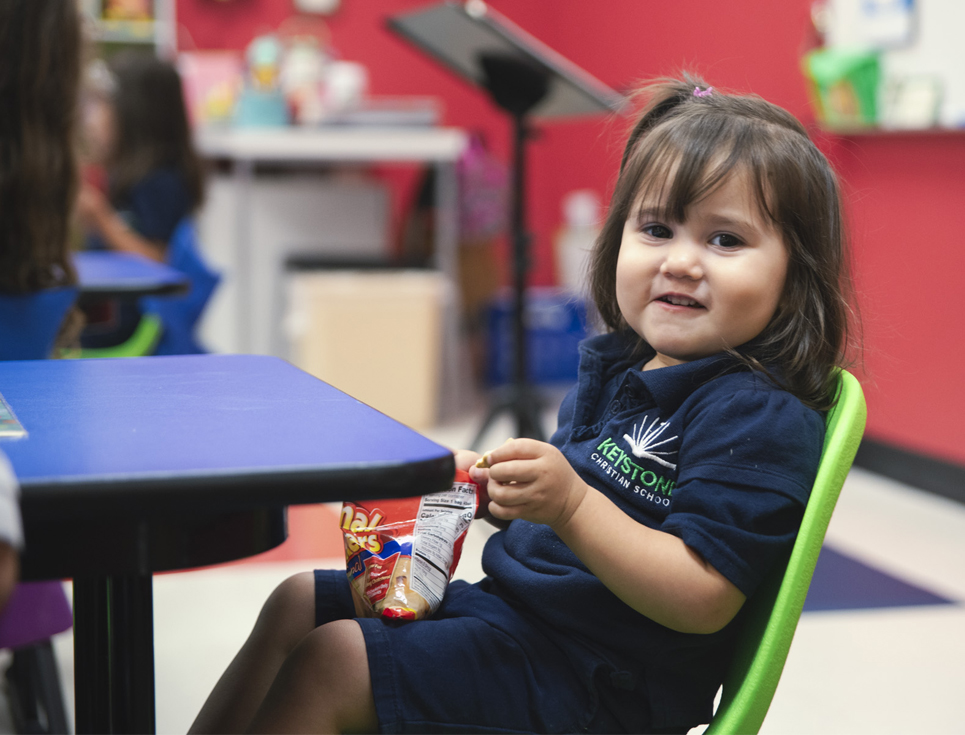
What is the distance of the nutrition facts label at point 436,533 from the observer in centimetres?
91

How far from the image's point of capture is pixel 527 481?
0.83m

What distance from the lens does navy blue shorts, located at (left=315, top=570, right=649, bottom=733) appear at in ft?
2.78

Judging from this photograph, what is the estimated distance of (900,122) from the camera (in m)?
3.08

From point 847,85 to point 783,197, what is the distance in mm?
2464

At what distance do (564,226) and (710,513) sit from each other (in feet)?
14.8

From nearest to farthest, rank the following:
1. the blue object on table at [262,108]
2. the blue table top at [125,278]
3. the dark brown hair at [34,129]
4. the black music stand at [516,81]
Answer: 1. the dark brown hair at [34,129]
2. the blue table top at [125,278]
3. the black music stand at [516,81]
4. the blue object on table at [262,108]

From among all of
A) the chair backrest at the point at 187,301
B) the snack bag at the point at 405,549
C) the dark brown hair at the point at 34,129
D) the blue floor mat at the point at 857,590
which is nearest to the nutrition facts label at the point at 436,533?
the snack bag at the point at 405,549

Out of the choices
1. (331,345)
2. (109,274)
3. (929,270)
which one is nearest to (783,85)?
(929,270)

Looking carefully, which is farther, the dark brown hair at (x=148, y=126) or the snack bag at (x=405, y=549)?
the dark brown hair at (x=148, y=126)

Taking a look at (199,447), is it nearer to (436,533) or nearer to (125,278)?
(436,533)

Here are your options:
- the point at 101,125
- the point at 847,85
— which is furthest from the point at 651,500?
the point at 101,125

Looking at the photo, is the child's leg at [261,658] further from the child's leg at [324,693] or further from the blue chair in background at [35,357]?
the blue chair in background at [35,357]

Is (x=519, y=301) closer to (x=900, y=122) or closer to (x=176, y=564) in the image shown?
(x=900, y=122)

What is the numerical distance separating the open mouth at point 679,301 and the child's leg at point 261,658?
404 mm
